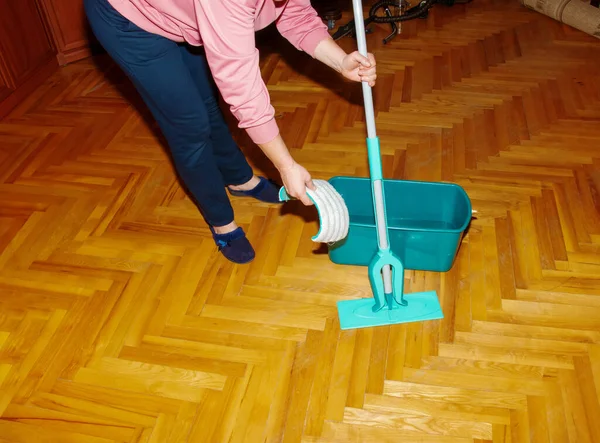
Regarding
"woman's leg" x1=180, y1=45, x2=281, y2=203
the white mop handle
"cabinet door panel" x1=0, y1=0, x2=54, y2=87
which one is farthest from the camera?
"cabinet door panel" x1=0, y1=0, x2=54, y2=87

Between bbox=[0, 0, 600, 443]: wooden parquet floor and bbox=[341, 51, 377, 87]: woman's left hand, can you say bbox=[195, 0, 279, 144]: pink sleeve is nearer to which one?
bbox=[341, 51, 377, 87]: woman's left hand

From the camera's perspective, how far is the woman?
1.08 metres

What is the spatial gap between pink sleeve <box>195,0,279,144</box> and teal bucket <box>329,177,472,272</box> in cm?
51

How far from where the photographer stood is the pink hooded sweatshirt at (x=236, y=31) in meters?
1.05

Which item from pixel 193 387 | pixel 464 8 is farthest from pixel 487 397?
pixel 464 8

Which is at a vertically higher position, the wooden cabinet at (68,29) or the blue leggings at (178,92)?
the blue leggings at (178,92)

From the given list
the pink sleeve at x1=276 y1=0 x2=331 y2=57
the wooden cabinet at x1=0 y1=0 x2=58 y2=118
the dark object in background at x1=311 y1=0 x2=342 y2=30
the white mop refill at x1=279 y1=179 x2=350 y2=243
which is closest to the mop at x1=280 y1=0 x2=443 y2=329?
the white mop refill at x1=279 y1=179 x2=350 y2=243

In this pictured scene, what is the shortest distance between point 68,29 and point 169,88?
1806 millimetres

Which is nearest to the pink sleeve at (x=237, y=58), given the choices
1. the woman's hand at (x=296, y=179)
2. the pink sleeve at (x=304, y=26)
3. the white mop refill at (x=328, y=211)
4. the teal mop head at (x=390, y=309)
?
the woman's hand at (x=296, y=179)

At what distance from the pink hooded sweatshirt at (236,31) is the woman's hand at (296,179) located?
0.30ft

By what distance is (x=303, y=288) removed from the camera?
173cm

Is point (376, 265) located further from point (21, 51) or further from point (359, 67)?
point (21, 51)

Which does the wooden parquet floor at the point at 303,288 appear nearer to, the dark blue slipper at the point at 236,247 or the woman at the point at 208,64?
the dark blue slipper at the point at 236,247

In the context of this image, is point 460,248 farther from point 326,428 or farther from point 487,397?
point 326,428
